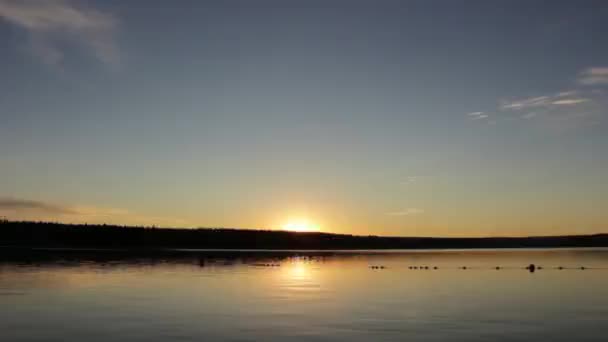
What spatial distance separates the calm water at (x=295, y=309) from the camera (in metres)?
24.1

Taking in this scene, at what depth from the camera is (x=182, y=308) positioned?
31938 millimetres

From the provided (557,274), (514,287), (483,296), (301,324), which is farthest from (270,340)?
(557,274)

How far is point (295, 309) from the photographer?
3144 centimetres

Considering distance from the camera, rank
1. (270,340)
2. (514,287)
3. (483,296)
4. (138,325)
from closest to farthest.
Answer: (270,340)
(138,325)
(483,296)
(514,287)

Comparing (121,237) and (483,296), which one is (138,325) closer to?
(483,296)

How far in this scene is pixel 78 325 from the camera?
25906mm

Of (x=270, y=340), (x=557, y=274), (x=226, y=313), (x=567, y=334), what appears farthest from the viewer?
(x=557, y=274)

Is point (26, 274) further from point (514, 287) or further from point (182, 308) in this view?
point (514, 287)

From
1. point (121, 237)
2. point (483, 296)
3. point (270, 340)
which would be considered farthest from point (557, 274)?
point (121, 237)

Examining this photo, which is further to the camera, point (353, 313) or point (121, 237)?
point (121, 237)

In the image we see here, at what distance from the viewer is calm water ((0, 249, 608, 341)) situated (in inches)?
948

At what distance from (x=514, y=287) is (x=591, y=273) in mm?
19877

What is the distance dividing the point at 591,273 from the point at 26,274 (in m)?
51.9

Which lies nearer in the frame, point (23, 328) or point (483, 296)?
point (23, 328)
